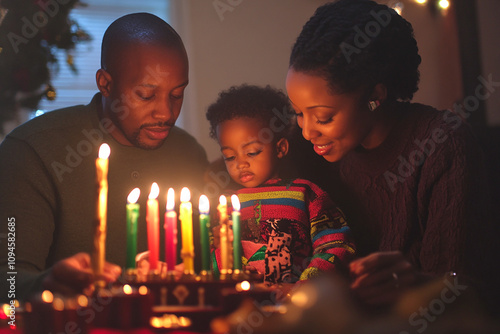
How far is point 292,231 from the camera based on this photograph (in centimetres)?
188

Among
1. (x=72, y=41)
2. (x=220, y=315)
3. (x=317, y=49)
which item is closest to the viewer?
(x=220, y=315)

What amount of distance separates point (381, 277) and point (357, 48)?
802mm

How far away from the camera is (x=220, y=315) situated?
1.05m

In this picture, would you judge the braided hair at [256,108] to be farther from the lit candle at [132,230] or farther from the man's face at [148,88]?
the lit candle at [132,230]

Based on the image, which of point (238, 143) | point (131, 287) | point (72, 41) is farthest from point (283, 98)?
point (72, 41)

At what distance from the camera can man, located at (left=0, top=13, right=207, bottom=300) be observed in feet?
5.89

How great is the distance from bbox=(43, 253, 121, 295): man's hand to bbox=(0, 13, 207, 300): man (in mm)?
484

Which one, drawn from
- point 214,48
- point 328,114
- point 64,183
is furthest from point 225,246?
point 214,48

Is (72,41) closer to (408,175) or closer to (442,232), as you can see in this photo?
(408,175)

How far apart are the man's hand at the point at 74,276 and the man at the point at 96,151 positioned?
48cm

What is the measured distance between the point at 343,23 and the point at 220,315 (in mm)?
1084

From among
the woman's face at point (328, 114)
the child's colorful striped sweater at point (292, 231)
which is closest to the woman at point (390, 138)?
the woman's face at point (328, 114)

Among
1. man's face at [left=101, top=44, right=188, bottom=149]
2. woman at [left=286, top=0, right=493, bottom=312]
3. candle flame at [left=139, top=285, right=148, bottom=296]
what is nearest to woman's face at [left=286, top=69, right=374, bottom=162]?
woman at [left=286, top=0, right=493, bottom=312]

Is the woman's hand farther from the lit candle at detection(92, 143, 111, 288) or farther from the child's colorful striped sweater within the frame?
the lit candle at detection(92, 143, 111, 288)
